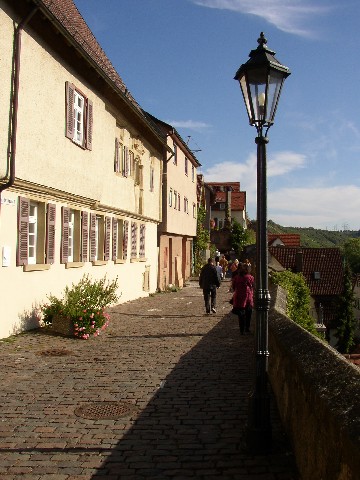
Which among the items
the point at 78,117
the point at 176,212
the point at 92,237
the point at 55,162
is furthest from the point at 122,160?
the point at 176,212

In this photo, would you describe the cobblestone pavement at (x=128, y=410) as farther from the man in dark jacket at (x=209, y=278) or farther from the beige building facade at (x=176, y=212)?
the beige building facade at (x=176, y=212)

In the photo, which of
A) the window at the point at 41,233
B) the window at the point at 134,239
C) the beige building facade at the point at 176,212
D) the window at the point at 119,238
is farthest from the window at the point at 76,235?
the beige building facade at the point at 176,212

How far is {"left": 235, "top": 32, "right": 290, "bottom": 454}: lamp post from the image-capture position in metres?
5.42

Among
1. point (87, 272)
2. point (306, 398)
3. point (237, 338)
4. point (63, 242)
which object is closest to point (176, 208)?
point (87, 272)

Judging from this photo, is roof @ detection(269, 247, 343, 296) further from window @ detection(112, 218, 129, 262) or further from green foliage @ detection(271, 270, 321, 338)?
green foliage @ detection(271, 270, 321, 338)

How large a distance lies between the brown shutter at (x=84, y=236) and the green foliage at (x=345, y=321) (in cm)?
4172

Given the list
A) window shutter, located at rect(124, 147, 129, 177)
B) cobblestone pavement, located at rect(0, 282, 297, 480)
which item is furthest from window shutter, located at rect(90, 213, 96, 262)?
cobblestone pavement, located at rect(0, 282, 297, 480)

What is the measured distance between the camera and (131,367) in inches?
358

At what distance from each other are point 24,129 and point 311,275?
46.2 m

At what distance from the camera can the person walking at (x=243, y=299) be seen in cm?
1298

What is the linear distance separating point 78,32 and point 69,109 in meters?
4.18

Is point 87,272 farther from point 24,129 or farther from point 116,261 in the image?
point 24,129

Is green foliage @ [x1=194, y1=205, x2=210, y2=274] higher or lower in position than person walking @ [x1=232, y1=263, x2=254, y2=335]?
higher

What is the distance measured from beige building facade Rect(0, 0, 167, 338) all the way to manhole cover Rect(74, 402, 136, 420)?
505cm
